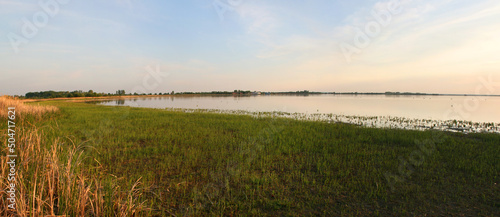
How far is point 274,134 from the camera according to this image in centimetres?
1027

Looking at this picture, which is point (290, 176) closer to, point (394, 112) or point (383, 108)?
point (394, 112)

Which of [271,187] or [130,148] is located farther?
[130,148]

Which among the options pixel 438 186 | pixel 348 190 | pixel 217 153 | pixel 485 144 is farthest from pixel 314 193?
pixel 485 144

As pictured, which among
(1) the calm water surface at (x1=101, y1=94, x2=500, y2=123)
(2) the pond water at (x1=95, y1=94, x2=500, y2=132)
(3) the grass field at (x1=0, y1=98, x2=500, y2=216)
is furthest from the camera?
(1) the calm water surface at (x1=101, y1=94, x2=500, y2=123)

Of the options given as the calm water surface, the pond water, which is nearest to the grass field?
the pond water

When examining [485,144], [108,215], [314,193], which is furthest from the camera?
Result: [485,144]

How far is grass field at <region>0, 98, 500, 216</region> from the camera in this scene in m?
3.85

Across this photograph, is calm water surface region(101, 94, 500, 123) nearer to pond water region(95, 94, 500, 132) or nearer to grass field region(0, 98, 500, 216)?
pond water region(95, 94, 500, 132)

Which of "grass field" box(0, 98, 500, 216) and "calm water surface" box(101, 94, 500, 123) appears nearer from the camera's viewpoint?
"grass field" box(0, 98, 500, 216)

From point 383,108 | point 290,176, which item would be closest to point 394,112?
point 383,108

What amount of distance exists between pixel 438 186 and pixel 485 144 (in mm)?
6316

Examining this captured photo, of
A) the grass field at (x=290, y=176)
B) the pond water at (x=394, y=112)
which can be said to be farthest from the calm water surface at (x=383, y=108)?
the grass field at (x=290, y=176)

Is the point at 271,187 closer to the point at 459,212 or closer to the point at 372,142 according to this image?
the point at 459,212

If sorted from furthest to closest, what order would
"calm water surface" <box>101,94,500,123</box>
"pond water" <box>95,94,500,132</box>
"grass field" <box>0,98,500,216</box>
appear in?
"calm water surface" <box>101,94,500,123</box> → "pond water" <box>95,94,500,132</box> → "grass field" <box>0,98,500,216</box>
